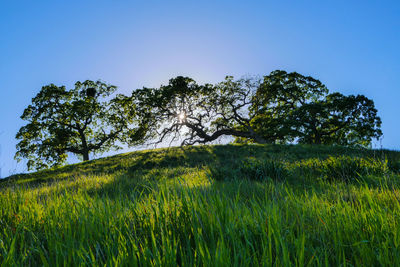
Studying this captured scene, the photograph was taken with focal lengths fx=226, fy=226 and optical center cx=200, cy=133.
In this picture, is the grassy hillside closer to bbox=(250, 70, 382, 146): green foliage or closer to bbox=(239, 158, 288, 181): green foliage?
bbox=(239, 158, 288, 181): green foliage

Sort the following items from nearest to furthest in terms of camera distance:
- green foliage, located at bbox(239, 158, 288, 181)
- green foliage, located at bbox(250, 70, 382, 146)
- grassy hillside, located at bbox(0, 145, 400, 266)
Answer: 1. grassy hillside, located at bbox(0, 145, 400, 266)
2. green foliage, located at bbox(239, 158, 288, 181)
3. green foliage, located at bbox(250, 70, 382, 146)

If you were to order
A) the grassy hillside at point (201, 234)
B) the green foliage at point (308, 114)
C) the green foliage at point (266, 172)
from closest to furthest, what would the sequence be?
the grassy hillside at point (201, 234)
the green foliage at point (266, 172)
the green foliage at point (308, 114)

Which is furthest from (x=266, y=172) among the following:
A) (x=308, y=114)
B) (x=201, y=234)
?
(x=308, y=114)

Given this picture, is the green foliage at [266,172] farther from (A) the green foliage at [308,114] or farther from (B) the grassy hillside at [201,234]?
(A) the green foliage at [308,114]

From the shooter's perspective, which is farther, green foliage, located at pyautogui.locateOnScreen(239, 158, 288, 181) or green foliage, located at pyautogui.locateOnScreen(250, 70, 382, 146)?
green foliage, located at pyautogui.locateOnScreen(250, 70, 382, 146)

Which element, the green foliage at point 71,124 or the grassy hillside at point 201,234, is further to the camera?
the green foliage at point 71,124

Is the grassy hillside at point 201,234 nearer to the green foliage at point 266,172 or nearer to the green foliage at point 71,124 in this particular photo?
the green foliage at point 266,172

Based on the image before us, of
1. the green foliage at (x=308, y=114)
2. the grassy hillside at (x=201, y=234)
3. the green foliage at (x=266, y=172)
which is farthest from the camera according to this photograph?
the green foliage at (x=308, y=114)

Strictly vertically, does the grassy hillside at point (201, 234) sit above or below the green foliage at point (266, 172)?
above

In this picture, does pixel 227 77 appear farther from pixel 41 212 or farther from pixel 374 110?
pixel 41 212

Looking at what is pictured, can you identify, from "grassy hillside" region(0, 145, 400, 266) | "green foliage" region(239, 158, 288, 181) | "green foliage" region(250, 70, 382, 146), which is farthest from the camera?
"green foliage" region(250, 70, 382, 146)

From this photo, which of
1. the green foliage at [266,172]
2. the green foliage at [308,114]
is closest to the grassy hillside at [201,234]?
the green foliage at [266,172]

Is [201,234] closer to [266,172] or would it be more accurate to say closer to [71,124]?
[266,172]

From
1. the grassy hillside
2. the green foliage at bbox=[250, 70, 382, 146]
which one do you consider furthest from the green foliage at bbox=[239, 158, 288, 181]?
the green foliage at bbox=[250, 70, 382, 146]
